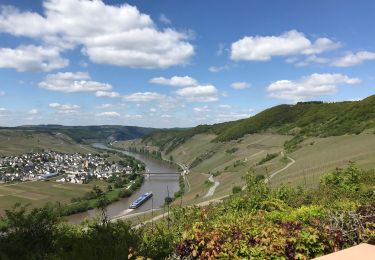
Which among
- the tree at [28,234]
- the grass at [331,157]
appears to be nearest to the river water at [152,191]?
the grass at [331,157]

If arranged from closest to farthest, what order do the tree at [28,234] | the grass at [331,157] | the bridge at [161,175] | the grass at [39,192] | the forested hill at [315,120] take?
the tree at [28,234]
the grass at [331,157]
the forested hill at [315,120]
the grass at [39,192]
the bridge at [161,175]

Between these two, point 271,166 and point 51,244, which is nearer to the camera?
point 51,244

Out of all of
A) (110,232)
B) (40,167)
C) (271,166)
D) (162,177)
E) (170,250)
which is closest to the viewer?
(170,250)

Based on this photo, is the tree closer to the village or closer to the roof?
the roof

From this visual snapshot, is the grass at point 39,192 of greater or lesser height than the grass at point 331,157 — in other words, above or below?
below

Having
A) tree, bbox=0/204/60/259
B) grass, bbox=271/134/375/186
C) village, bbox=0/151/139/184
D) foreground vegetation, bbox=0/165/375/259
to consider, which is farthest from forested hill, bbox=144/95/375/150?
tree, bbox=0/204/60/259

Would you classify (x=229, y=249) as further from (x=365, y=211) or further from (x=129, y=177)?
(x=129, y=177)

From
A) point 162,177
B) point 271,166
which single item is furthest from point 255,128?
point 271,166

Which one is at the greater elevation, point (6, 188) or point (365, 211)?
point (365, 211)

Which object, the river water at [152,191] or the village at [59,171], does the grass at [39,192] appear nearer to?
the village at [59,171]
